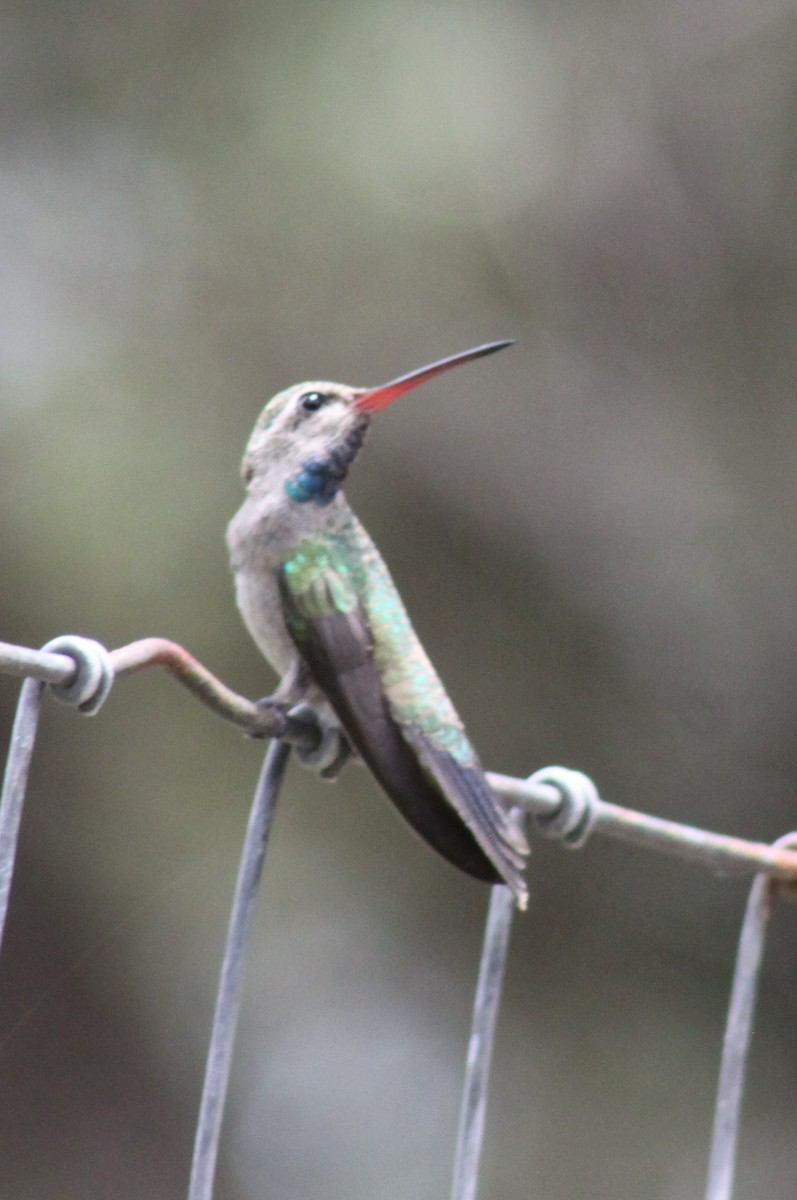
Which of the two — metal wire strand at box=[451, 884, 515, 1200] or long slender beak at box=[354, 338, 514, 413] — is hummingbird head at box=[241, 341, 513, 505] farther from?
metal wire strand at box=[451, 884, 515, 1200]

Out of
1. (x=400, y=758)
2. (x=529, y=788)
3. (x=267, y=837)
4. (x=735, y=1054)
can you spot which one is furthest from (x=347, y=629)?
(x=267, y=837)

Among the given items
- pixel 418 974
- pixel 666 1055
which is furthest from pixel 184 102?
pixel 666 1055

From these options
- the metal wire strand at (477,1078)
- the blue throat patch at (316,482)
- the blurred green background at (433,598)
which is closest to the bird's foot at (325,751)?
the metal wire strand at (477,1078)

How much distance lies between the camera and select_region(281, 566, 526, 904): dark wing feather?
152cm

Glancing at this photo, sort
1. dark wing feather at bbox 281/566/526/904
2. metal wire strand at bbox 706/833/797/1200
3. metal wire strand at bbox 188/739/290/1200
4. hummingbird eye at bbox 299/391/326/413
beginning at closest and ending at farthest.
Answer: metal wire strand at bbox 188/739/290/1200 < dark wing feather at bbox 281/566/526/904 < metal wire strand at bbox 706/833/797/1200 < hummingbird eye at bbox 299/391/326/413

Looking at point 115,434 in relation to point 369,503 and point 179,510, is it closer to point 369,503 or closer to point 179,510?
point 179,510

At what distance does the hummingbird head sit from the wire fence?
1.71ft

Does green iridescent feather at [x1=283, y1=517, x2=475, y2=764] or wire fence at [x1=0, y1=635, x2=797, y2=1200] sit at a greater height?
green iridescent feather at [x1=283, y1=517, x2=475, y2=764]

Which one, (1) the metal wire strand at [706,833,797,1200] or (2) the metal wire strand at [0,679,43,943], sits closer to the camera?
(2) the metal wire strand at [0,679,43,943]

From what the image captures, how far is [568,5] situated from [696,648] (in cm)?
232

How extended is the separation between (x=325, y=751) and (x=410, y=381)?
29.0 inches

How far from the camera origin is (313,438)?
228 cm

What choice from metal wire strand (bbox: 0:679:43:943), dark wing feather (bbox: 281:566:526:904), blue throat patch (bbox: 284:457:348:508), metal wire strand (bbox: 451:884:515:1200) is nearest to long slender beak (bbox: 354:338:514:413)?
blue throat patch (bbox: 284:457:348:508)

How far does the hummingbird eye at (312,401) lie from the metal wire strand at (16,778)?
137 centimetres
